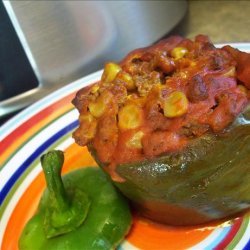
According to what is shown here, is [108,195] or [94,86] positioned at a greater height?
[94,86]

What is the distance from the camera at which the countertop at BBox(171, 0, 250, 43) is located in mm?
1716

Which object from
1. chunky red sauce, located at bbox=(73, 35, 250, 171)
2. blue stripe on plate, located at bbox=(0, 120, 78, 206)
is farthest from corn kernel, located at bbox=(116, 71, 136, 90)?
blue stripe on plate, located at bbox=(0, 120, 78, 206)

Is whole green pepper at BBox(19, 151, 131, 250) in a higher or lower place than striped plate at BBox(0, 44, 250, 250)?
higher

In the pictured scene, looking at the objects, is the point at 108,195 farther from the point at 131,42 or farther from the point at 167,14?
the point at 167,14

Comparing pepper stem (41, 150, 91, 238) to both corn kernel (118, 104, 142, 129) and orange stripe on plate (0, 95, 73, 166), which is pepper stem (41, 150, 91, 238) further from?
orange stripe on plate (0, 95, 73, 166)

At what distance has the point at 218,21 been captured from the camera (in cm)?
183

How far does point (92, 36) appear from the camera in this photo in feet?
4.64

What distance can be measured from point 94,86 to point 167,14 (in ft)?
2.26

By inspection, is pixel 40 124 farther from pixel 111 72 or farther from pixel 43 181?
pixel 111 72

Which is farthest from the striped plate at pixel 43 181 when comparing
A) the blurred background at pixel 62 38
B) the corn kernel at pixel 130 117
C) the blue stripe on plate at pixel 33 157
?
the corn kernel at pixel 130 117

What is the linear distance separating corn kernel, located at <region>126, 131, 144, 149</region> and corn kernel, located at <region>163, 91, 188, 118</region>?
0.05 meters

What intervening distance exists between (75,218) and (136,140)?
0.21 m

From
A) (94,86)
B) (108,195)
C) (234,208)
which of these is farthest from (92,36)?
(234,208)

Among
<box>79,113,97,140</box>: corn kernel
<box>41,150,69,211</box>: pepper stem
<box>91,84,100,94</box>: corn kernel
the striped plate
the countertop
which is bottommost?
the countertop
